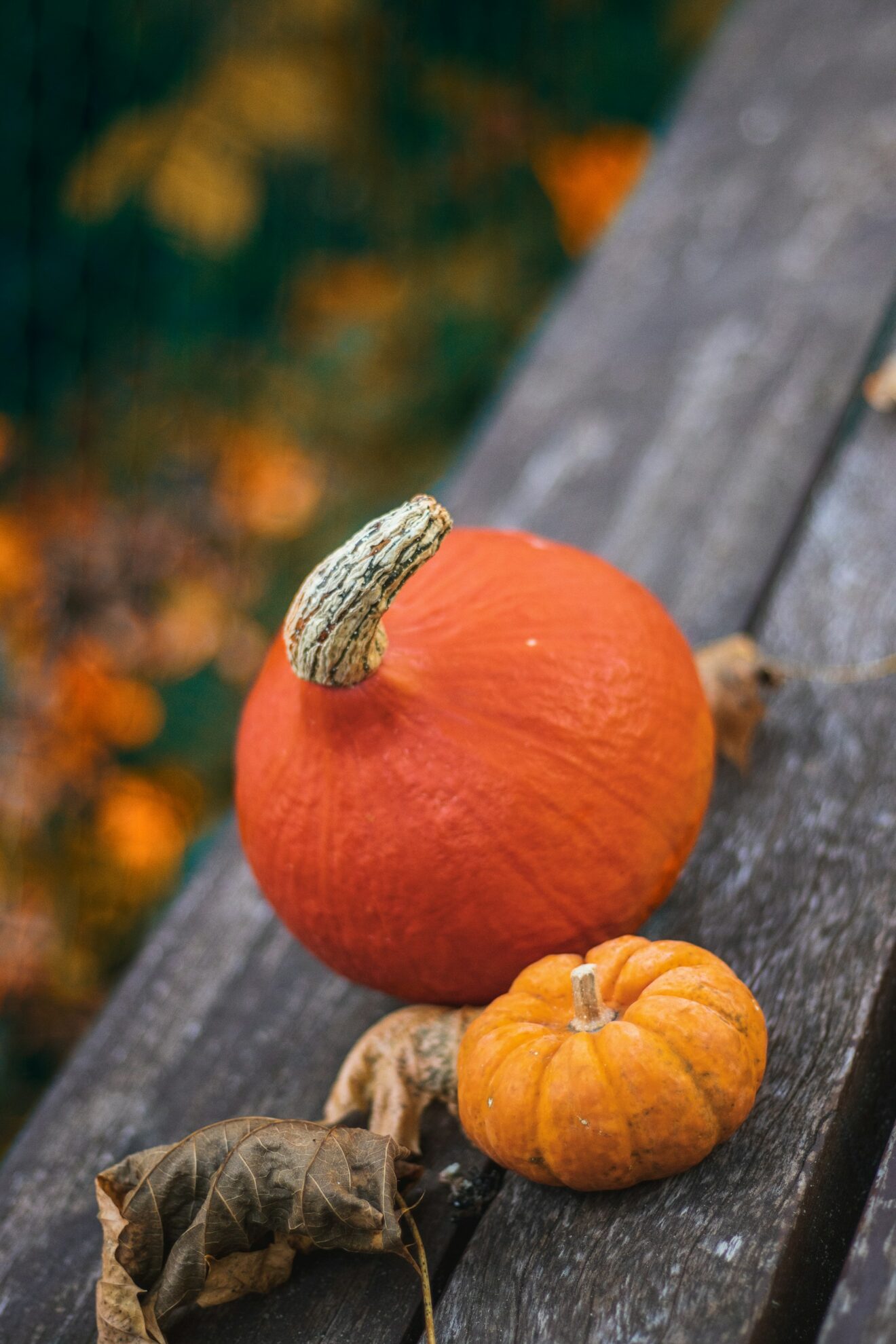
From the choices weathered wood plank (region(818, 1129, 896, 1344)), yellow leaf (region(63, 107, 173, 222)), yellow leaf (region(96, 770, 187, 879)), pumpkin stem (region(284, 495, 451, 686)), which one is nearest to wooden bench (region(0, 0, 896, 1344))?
weathered wood plank (region(818, 1129, 896, 1344))

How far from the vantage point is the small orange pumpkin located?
933 mm

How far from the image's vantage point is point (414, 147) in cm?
356

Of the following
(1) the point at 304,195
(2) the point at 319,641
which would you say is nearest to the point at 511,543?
(2) the point at 319,641

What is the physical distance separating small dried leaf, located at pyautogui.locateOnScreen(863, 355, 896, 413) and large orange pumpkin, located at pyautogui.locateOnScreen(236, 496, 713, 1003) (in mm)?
832

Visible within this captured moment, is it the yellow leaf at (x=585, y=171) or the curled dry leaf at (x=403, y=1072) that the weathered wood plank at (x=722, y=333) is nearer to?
the curled dry leaf at (x=403, y=1072)

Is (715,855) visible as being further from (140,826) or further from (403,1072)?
(140,826)

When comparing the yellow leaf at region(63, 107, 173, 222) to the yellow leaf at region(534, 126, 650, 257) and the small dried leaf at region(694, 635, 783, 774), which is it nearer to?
the yellow leaf at region(534, 126, 650, 257)

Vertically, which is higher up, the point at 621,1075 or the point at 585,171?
the point at 585,171

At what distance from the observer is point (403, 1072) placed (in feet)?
3.84

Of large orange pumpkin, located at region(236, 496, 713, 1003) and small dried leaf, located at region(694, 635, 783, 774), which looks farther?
small dried leaf, located at region(694, 635, 783, 774)

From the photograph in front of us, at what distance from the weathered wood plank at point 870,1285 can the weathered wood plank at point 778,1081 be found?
1 cm

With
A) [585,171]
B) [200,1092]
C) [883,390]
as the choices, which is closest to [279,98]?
[585,171]

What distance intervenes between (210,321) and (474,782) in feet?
8.33

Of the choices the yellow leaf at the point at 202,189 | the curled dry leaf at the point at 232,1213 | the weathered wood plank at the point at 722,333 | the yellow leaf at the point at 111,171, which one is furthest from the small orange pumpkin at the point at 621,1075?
the yellow leaf at the point at 111,171
